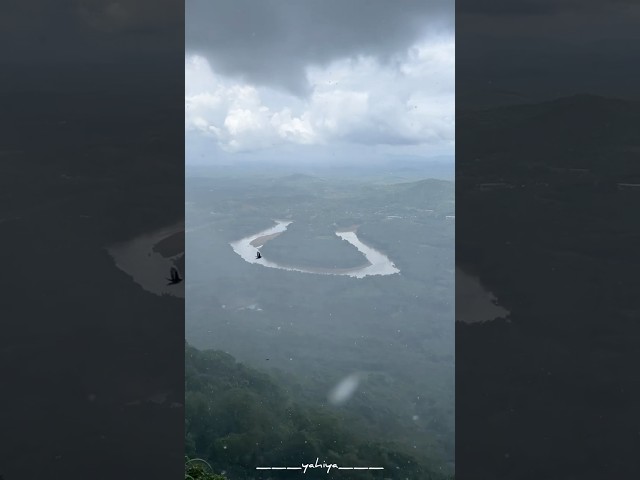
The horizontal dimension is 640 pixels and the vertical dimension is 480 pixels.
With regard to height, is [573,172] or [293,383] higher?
[573,172]

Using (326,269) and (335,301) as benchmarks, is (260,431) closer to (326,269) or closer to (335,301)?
(335,301)

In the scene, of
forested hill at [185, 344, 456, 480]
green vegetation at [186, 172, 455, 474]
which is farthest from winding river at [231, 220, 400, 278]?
forested hill at [185, 344, 456, 480]

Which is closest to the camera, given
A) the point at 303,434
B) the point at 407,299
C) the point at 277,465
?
the point at 277,465

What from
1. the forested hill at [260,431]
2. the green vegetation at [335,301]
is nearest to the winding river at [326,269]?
the green vegetation at [335,301]

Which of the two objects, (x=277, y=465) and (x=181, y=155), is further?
(x=277, y=465)

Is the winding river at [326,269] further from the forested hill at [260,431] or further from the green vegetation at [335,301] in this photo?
the forested hill at [260,431]

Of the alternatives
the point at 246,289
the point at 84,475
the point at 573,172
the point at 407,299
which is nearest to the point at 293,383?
the point at 246,289

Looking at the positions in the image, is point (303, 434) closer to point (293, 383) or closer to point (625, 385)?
point (293, 383)
